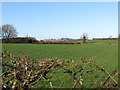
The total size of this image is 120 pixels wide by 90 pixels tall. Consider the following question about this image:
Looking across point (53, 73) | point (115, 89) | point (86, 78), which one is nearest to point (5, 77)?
point (53, 73)

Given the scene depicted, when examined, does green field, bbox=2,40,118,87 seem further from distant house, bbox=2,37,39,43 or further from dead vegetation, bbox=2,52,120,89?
distant house, bbox=2,37,39,43

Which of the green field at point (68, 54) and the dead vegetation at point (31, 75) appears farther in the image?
the green field at point (68, 54)

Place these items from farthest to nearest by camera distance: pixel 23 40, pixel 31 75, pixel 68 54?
pixel 23 40 < pixel 68 54 < pixel 31 75

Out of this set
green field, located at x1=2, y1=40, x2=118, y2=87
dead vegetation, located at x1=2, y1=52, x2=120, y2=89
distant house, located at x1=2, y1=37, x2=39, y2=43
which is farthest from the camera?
distant house, located at x1=2, y1=37, x2=39, y2=43

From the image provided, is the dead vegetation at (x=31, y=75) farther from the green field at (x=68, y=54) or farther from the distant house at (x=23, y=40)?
the distant house at (x=23, y=40)

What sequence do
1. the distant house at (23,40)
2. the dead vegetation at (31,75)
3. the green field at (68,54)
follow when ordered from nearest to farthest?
the dead vegetation at (31,75) → the green field at (68,54) → the distant house at (23,40)

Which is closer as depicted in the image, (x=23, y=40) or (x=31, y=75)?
(x=31, y=75)

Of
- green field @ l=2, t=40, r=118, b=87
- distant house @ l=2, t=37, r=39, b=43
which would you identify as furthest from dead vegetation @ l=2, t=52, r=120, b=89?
distant house @ l=2, t=37, r=39, b=43

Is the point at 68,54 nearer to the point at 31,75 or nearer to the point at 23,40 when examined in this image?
the point at 31,75

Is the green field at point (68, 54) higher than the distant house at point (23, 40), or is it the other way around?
the distant house at point (23, 40)

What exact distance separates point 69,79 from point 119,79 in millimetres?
1365

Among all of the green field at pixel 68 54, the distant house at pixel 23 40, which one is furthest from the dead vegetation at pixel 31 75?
the distant house at pixel 23 40

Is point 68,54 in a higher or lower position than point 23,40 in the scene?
lower

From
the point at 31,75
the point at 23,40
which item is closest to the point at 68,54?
the point at 31,75
